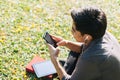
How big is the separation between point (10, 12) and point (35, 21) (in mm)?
591

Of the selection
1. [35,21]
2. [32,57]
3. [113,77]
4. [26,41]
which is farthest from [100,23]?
[35,21]

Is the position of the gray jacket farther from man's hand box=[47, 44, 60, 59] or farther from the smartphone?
the smartphone

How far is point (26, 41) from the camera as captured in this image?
517cm

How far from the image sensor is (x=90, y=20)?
9.74ft

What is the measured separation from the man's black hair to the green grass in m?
1.67

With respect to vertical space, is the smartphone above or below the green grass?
above

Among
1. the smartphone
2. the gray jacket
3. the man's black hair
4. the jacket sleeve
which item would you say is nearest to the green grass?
the smartphone

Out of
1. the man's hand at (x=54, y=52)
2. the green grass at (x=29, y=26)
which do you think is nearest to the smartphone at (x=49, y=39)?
the man's hand at (x=54, y=52)

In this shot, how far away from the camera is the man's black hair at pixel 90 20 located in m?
2.97

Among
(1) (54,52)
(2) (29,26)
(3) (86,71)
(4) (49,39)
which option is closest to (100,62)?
(3) (86,71)

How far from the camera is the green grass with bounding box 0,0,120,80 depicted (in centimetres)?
456

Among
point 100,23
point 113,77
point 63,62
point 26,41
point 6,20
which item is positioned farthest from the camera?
point 6,20

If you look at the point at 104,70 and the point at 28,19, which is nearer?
the point at 104,70

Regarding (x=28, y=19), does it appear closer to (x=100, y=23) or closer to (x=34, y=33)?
(x=34, y=33)
